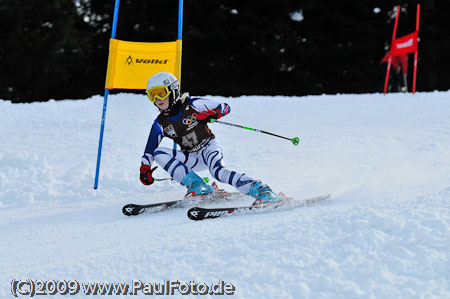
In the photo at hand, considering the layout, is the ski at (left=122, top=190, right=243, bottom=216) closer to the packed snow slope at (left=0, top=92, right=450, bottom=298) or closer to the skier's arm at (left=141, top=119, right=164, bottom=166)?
the packed snow slope at (left=0, top=92, right=450, bottom=298)

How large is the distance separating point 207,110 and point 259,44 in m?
15.9

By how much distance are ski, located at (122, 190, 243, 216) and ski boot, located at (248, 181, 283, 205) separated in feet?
1.61

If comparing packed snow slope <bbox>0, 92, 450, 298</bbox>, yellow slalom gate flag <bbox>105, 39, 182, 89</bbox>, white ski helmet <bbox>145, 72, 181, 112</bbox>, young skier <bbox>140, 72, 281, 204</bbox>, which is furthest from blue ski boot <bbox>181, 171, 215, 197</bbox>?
yellow slalom gate flag <bbox>105, 39, 182, 89</bbox>

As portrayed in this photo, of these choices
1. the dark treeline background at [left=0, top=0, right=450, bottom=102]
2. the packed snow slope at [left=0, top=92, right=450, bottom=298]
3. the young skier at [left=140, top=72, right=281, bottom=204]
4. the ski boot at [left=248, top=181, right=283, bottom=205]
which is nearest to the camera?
the packed snow slope at [left=0, top=92, right=450, bottom=298]

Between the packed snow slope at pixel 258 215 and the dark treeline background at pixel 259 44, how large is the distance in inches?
341

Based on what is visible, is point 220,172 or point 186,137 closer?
point 220,172

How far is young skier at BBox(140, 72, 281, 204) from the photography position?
4.92 metres

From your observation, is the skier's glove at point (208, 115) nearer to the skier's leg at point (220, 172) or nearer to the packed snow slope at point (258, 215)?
the skier's leg at point (220, 172)

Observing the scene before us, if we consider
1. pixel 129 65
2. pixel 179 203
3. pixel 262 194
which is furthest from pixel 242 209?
pixel 129 65

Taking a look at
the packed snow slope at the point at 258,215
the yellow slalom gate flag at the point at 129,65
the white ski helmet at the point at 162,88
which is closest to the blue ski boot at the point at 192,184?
the packed snow slope at the point at 258,215

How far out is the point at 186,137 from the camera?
505 cm

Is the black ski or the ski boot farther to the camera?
the black ski

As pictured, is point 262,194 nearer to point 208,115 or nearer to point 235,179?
point 235,179

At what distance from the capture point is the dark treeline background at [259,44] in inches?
751
